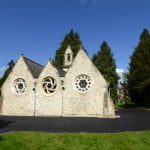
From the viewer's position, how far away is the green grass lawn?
1029cm

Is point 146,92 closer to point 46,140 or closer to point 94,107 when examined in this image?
point 94,107

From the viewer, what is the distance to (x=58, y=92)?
86.8ft

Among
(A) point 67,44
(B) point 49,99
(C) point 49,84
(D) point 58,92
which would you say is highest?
(A) point 67,44

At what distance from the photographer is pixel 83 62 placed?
26.3m

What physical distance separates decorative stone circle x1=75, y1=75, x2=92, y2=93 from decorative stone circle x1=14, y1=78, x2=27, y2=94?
29.1 feet

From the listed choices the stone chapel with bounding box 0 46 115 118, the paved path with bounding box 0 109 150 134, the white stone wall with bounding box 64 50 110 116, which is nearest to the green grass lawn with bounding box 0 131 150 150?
the paved path with bounding box 0 109 150 134

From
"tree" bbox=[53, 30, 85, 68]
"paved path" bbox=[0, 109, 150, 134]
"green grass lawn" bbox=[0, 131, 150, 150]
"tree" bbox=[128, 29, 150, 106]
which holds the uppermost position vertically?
"tree" bbox=[53, 30, 85, 68]

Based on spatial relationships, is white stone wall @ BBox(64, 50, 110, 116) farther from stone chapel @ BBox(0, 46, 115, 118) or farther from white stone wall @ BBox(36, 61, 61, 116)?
white stone wall @ BBox(36, 61, 61, 116)

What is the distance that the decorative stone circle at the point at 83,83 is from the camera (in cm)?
2566

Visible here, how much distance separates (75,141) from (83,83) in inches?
604

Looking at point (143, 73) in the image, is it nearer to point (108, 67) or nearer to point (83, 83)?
point (83, 83)

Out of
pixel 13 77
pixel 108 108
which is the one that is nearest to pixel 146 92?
pixel 108 108

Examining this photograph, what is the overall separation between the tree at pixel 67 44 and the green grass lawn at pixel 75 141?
4648cm

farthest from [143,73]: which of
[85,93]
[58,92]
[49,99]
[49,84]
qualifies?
[49,99]
